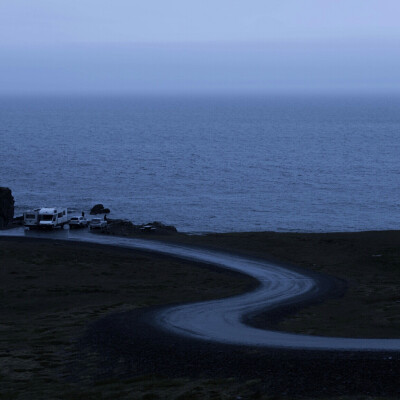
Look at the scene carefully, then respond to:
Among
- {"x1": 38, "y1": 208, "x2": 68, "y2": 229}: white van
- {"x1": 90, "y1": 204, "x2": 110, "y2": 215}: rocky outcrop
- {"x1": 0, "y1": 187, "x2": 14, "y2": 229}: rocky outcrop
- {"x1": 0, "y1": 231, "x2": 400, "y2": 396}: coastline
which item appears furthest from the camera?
{"x1": 90, "y1": 204, "x2": 110, "y2": 215}: rocky outcrop

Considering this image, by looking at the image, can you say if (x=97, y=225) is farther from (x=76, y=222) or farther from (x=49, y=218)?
(x=49, y=218)

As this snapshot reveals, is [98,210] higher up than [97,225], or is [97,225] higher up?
[98,210]

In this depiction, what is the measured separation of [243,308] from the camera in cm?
3334

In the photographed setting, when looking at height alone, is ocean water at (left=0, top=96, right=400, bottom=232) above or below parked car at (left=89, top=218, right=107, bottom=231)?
above

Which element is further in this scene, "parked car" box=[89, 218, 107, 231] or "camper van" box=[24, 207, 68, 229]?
"parked car" box=[89, 218, 107, 231]

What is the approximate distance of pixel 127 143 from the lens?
17462cm

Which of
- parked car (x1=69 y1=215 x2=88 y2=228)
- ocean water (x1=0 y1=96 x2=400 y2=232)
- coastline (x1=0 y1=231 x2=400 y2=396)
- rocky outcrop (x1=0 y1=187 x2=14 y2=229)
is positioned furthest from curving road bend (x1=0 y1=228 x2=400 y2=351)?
ocean water (x1=0 y1=96 x2=400 y2=232)

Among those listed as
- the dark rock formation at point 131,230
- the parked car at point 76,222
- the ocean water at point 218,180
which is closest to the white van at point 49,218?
the parked car at point 76,222

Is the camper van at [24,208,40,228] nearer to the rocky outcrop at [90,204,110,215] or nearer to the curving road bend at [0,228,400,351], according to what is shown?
the curving road bend at [0,228,400,351]

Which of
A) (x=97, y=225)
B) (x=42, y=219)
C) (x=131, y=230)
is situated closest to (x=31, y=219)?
(x=42, y=219)

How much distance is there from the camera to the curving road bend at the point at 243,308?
24.7 meters

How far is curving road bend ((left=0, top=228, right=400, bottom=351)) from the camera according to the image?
2469cm

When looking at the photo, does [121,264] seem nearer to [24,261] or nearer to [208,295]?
[24,261]

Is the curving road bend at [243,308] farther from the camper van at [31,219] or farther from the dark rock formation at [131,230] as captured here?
the camper van at [31,219]
